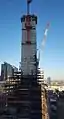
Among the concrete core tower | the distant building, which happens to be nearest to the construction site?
the concrete core tower

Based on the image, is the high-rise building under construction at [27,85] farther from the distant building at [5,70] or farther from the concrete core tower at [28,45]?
the distant building at [5,70]

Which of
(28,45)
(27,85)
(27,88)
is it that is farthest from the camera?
(28,45)

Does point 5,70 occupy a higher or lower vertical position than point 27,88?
higher

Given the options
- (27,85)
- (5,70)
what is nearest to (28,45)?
(27,85)

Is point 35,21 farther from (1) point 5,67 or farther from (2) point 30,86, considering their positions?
(1) point 5,67

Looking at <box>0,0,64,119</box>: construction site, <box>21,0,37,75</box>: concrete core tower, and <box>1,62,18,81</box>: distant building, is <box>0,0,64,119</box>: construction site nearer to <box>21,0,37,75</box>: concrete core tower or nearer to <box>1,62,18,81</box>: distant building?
<box>21,0,37,75</box>: concrete core tower

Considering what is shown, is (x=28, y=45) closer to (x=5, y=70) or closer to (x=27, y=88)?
(x=27, y=88)

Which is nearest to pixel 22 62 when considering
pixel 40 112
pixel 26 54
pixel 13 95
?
pixel 26 54

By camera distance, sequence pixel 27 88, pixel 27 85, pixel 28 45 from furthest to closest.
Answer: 1. pixel 28 45
2. pixel 27 85
3. pixel 27 88
